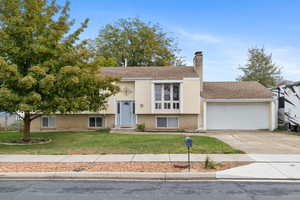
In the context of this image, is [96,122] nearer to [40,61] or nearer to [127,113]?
[127,113]

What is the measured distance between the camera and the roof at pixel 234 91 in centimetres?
1942

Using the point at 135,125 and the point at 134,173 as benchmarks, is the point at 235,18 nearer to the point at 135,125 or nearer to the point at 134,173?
the point at 135,125

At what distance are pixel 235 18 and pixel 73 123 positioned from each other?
15.1 meters

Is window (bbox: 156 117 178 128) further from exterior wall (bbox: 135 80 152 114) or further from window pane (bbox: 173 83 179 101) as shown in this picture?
window pane (bbox: 173 83 179 101)

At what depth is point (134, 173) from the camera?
6.85 meters

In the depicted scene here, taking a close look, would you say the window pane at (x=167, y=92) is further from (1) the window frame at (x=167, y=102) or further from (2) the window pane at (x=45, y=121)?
(2) the window pane at (x=45, y=121)

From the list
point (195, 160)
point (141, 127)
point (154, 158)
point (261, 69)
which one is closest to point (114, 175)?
point (154, 158)

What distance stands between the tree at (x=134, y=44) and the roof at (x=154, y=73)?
13589mm

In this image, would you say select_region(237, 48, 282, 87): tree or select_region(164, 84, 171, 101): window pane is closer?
select_region(164, 84, 171, 101): window pane

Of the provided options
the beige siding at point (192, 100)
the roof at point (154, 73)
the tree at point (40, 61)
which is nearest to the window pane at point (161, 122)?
the beige siding at point (192, 100)

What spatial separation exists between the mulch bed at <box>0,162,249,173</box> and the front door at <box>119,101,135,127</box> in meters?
11.1

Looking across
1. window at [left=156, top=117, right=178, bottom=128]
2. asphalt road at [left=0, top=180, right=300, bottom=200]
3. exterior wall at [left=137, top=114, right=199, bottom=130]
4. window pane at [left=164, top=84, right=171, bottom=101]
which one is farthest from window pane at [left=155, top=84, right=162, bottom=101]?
asphalt road at [left=0, top=180, right=300, bottom=200]

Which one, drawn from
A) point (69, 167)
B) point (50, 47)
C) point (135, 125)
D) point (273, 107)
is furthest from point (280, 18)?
point (69, 167)

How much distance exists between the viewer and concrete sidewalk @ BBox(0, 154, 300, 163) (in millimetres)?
8500
